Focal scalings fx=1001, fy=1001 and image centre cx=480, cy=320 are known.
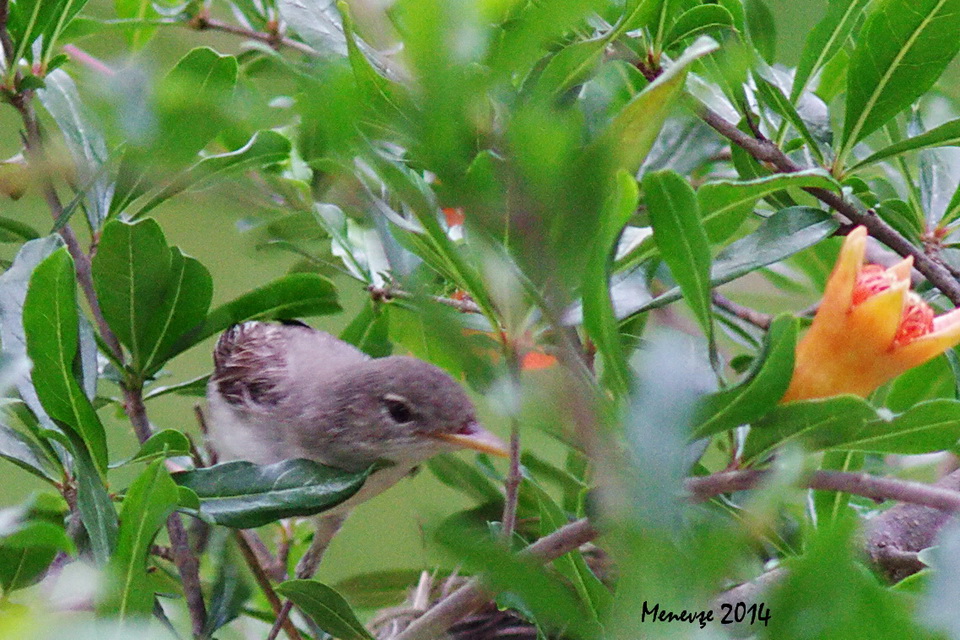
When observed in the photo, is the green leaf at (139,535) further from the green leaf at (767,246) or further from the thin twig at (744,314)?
the thin twig at (744,314)

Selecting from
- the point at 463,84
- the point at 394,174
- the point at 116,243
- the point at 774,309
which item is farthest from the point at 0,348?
the point at 774,309

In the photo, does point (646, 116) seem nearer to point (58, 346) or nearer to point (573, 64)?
point (573, 64)

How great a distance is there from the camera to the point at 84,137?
3.57ft

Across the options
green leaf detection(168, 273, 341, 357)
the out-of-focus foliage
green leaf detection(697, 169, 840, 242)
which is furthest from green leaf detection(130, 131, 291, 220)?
green leaf detection(697, 169, 840, 242)

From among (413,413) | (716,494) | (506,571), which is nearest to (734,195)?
(716,494)

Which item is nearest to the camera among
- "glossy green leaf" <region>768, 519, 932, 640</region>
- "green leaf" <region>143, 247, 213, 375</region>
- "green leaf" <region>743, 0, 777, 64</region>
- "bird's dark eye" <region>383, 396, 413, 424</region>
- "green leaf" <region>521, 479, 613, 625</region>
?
"glossy green leaf" <region>768, 519, 932, 640</region>

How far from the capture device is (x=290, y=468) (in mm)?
910

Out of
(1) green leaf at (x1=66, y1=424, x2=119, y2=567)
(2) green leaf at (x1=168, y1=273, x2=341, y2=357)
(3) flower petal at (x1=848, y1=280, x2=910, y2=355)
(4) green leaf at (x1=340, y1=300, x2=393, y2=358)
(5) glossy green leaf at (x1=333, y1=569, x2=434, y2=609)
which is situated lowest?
(5) glossy green leaf at (x1=333, y1=569, x2=434, y2=609)

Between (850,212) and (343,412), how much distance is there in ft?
2.10

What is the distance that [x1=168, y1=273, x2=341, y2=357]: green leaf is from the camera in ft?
3.54

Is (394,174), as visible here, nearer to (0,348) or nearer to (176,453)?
(176,453)

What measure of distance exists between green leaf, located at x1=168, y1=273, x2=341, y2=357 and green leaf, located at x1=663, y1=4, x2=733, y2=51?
19.0 inches

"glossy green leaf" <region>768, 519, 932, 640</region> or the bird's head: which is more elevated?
"glossy green leaf" <region>768, 519, 932, 640</region>

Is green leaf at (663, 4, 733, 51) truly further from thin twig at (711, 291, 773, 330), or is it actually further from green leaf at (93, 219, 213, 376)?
green leaf at (93, 219, 213, 376)
